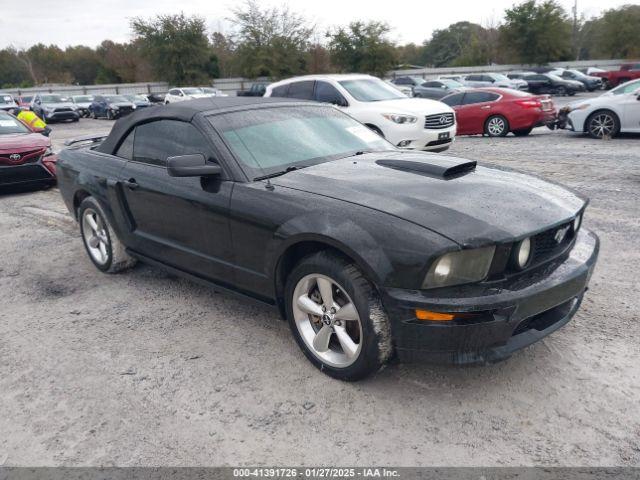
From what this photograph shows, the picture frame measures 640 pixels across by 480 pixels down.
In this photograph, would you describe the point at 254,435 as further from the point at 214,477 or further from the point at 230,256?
the point at 230,256

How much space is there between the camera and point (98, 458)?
2512 mm

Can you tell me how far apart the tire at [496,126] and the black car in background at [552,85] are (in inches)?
794

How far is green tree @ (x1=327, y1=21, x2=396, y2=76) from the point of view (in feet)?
139

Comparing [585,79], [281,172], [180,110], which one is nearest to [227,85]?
[585,79]

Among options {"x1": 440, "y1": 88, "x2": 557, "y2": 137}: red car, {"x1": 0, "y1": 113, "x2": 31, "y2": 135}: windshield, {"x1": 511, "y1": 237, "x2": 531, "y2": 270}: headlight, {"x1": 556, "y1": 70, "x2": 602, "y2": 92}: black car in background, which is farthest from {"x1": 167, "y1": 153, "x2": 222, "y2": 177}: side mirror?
{"x1": 556, "y1": 70, "x2": 602, "y2": 92}: black car in background

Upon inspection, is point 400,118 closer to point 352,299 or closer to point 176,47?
point 352,299

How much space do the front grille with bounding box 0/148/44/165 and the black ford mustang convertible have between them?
5378mm

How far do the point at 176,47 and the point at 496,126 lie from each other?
3992 centimetres

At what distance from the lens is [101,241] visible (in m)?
4.85

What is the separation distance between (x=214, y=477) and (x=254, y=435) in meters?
0.31

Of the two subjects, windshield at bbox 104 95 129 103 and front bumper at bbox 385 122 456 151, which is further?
windshield at bbox 104 95 129 103

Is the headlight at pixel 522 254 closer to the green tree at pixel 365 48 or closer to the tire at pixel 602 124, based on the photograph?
the tire at pixel 602 124

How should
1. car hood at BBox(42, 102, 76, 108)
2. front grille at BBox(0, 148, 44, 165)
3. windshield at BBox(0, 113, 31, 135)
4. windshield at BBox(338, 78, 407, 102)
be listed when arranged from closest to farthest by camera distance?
front grille at BBox(0, 148, 44, 165), windshield at BBox(0, 113, 31, 135), windshield at BBox(338, 78, 407, 102), car hood at BBox(42, 102, 76, 108)

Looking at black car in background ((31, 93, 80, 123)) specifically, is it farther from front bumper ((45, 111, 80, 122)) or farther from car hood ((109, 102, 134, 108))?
car hood ((109, 102, 134, 108))
